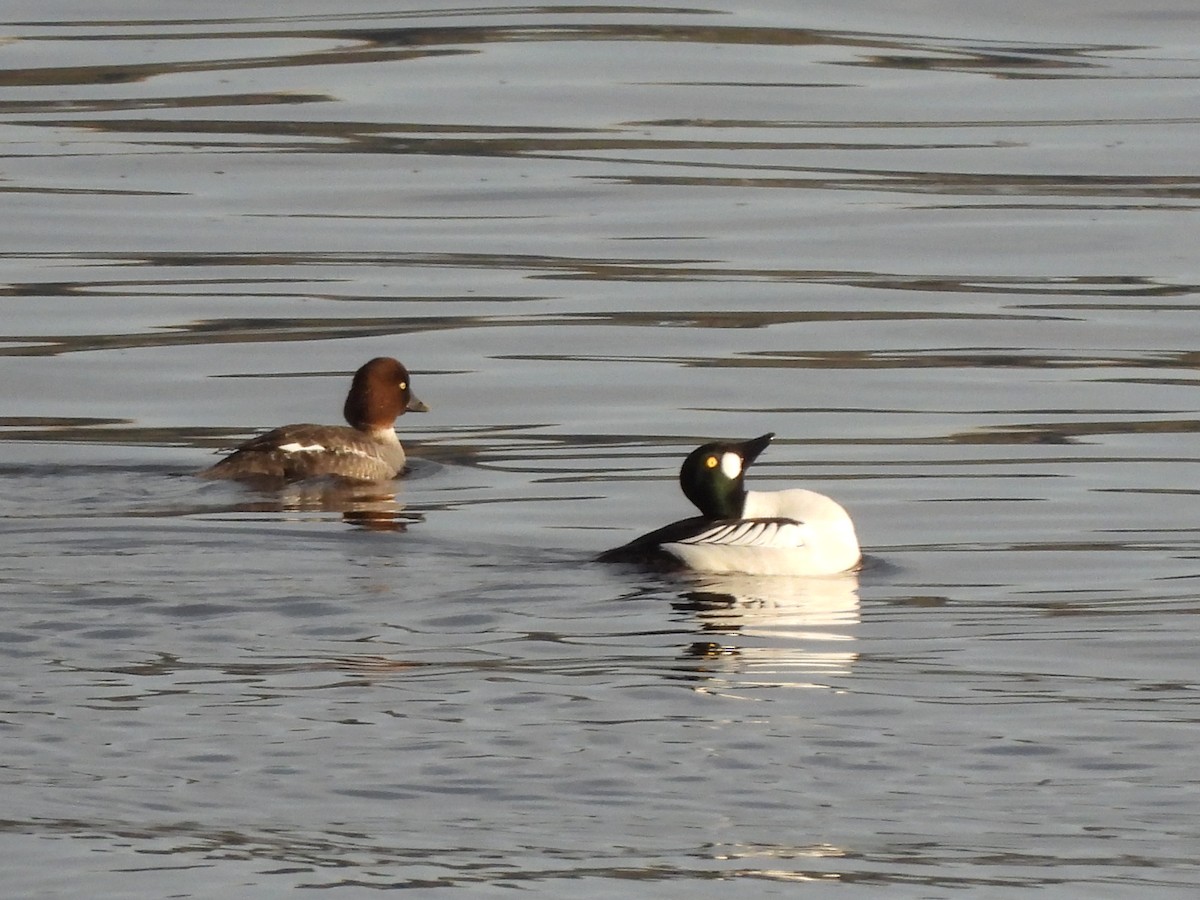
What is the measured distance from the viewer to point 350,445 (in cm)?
1339

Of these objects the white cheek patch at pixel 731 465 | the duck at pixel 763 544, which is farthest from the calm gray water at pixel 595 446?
the white cheek patch at pixel 731 465

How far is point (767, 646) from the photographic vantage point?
912 cm

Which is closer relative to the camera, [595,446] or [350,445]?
[350,445]

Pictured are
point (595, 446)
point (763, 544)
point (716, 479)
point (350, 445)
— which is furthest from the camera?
point (595, 446)

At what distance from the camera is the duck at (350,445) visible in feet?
41.9

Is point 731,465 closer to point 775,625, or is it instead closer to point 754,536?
point 754,536

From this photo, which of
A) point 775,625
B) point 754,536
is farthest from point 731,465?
point 775,625

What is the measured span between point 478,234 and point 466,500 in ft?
26.8

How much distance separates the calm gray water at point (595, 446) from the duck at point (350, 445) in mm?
257

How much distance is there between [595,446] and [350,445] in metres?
1.41

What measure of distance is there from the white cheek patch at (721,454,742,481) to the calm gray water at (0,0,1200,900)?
740 millimetres

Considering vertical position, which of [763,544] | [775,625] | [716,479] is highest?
[716,479]

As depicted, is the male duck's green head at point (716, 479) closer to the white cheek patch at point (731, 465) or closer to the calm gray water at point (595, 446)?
the white cheek patch at point (731, 465)

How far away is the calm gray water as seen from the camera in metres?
6.91
